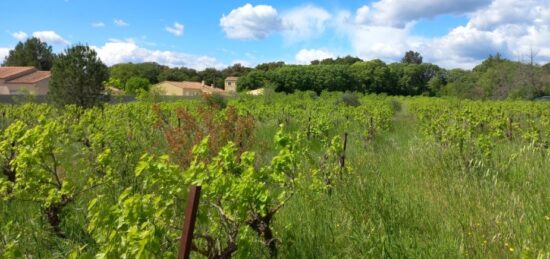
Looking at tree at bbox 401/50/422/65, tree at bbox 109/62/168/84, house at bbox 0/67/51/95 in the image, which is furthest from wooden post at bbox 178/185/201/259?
tree at bbox 401/50/422/65

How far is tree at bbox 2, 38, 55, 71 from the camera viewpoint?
7381 centimetres

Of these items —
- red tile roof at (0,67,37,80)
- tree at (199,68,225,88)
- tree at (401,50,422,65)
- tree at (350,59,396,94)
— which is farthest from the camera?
tree at (401,50,422,65)

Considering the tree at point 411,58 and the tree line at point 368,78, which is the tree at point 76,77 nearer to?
the tree line at point 368,78

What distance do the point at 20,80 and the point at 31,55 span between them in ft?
72.0

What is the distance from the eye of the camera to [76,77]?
46.3 feet

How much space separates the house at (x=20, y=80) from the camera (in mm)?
54094

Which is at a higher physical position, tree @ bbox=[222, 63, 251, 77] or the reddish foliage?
tree @ bbox=[222, 63, 251, 77]

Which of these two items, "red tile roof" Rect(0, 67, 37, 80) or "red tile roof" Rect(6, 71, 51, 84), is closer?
"red tile roof" Rect(6, 71, 51, 84)

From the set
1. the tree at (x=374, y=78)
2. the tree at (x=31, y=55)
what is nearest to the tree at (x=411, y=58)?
the tree at (x=374, y=78)

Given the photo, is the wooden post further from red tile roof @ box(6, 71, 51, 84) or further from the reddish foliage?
red tile roof @ box(6, 71, 51, 84)

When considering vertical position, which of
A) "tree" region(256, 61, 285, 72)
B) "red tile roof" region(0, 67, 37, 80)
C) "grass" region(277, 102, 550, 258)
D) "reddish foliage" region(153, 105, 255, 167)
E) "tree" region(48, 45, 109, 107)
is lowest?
"grass" region(277, 102, 550, 258)

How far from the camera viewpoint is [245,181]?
2.78m

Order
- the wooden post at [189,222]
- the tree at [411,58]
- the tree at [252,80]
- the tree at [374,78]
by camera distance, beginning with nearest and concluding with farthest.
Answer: the wooden post at [189,222], the tree at [252,80], the tree at [374,78], the tree at [411,58]

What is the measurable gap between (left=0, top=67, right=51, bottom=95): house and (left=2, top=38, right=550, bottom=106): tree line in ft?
32.6
